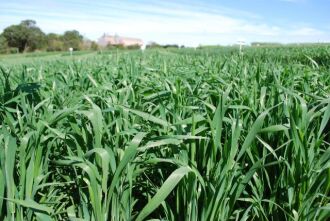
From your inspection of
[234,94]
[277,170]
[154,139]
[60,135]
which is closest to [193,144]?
[154,139]

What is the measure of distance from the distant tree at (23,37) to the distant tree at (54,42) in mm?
1390

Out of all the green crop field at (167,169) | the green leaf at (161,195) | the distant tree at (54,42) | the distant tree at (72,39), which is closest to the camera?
the green leaf at (161,195)

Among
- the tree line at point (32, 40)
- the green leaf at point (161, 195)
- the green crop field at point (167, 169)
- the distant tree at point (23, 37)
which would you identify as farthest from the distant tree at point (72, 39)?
the green leaf at point (161, 195)

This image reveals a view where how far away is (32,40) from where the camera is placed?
7062 centimetres

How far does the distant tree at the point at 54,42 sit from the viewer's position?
222 feet

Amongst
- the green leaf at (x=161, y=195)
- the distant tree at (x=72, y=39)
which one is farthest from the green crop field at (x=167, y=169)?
the distant tree at (x=72, y=39)

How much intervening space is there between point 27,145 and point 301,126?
1093mm

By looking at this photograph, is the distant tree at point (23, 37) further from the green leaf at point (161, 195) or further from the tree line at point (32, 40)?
the green leaf at point (161, 195)

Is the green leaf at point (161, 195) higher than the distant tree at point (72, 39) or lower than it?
lower

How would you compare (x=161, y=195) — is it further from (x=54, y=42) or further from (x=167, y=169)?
(x=54, y=42)

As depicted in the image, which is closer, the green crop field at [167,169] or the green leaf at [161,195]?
the green leaf at [161,195]

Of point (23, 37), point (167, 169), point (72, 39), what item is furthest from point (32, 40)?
point (167, 169)

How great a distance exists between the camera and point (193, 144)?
1.45m

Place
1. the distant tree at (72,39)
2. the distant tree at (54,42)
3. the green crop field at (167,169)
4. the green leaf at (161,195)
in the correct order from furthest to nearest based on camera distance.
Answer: the distant tree at (72,39) < the distant tree at (54,42) < the green crop field at (167,169) < the green leaf at (161,195)
